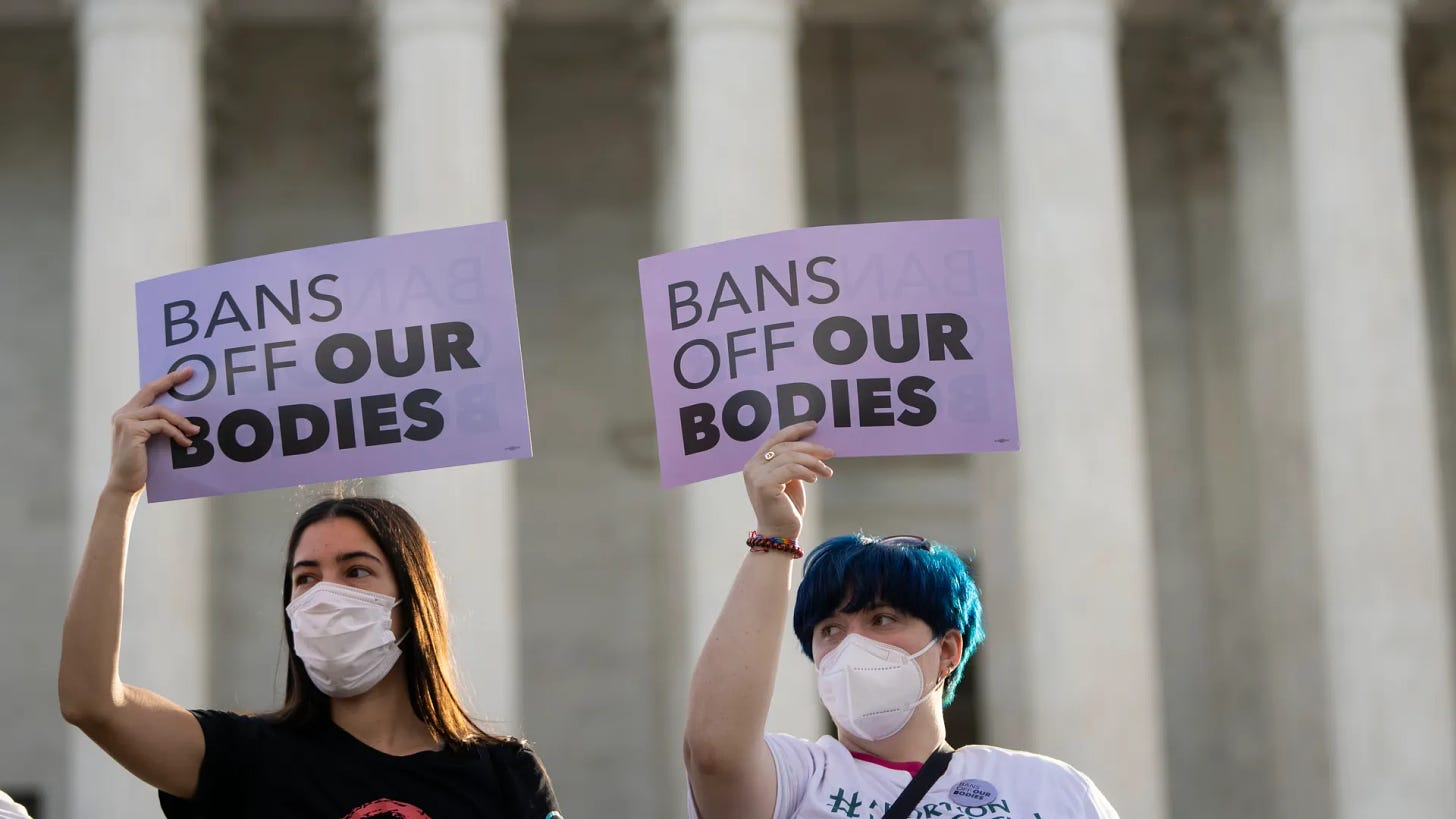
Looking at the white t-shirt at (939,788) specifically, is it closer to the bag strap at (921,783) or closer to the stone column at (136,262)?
the bag strap at (921,783)

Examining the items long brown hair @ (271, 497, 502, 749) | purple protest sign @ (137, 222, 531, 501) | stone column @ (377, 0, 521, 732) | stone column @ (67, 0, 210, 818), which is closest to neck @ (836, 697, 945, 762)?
long brown hair @ (271, 497, 502, 749)

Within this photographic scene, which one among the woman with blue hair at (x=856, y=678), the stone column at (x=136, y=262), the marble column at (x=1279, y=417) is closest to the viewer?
the woman with blue hair at (x=856, y=678)

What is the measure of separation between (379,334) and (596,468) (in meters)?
39.8

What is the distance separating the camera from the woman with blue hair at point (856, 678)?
31.9ft

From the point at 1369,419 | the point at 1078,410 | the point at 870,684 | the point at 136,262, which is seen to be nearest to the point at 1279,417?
the point at 1369,419

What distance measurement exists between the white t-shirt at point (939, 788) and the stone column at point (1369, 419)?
1259 inches

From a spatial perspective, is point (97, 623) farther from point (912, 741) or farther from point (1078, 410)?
point (1078, 410)

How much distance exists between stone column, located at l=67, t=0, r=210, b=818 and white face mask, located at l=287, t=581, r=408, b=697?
28.8 metres

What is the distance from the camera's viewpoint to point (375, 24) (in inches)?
1699

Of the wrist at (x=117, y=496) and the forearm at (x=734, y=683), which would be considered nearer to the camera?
the forearm at (x=734, y=683)

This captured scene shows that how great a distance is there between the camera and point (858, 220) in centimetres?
5231

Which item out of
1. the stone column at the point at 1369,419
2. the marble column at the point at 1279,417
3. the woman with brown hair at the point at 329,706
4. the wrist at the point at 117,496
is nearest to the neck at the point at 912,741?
the woman with brown hair at the point at 329,706

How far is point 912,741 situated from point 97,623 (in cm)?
403

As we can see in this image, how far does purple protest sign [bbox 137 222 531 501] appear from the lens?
12.3m
